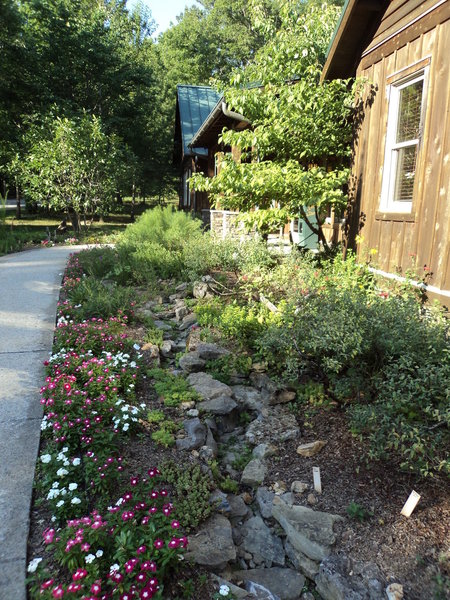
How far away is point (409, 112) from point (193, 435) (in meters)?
4.32

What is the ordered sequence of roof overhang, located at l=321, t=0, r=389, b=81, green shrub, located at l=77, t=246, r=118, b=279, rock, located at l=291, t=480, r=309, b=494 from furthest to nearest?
green shrub, located at l=77, t=246, r=118, b=279 → roof overhang, located at l=321, t=0, r=389, b=81 → rock, located at l=291, t=480, r=309, b=494

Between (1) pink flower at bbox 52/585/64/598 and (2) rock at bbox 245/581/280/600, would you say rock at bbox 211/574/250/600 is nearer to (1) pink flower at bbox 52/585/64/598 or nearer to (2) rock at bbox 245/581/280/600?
(2) rock at bbox 245/581/280/600

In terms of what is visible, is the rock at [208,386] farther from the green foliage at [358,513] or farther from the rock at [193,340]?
the green foliage at [358,513]

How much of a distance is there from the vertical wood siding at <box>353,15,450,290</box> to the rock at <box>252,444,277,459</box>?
227cm

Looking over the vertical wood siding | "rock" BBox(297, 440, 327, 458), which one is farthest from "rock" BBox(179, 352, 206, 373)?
the vertical wood siding

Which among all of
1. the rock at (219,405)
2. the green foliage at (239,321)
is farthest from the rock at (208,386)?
the green foliage at (239,321)

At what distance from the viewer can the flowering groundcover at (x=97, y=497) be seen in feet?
6.26

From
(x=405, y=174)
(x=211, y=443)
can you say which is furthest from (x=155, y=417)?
(x=405, y=174)

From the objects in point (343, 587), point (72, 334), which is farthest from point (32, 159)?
point (343, 587)

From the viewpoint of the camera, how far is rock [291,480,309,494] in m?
2.91

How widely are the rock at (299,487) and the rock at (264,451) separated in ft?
1.22

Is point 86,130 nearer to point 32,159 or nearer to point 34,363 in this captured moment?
point 32,159

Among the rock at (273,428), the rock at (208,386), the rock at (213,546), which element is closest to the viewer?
the rock at (213,546)

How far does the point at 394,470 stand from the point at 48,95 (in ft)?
63.3
